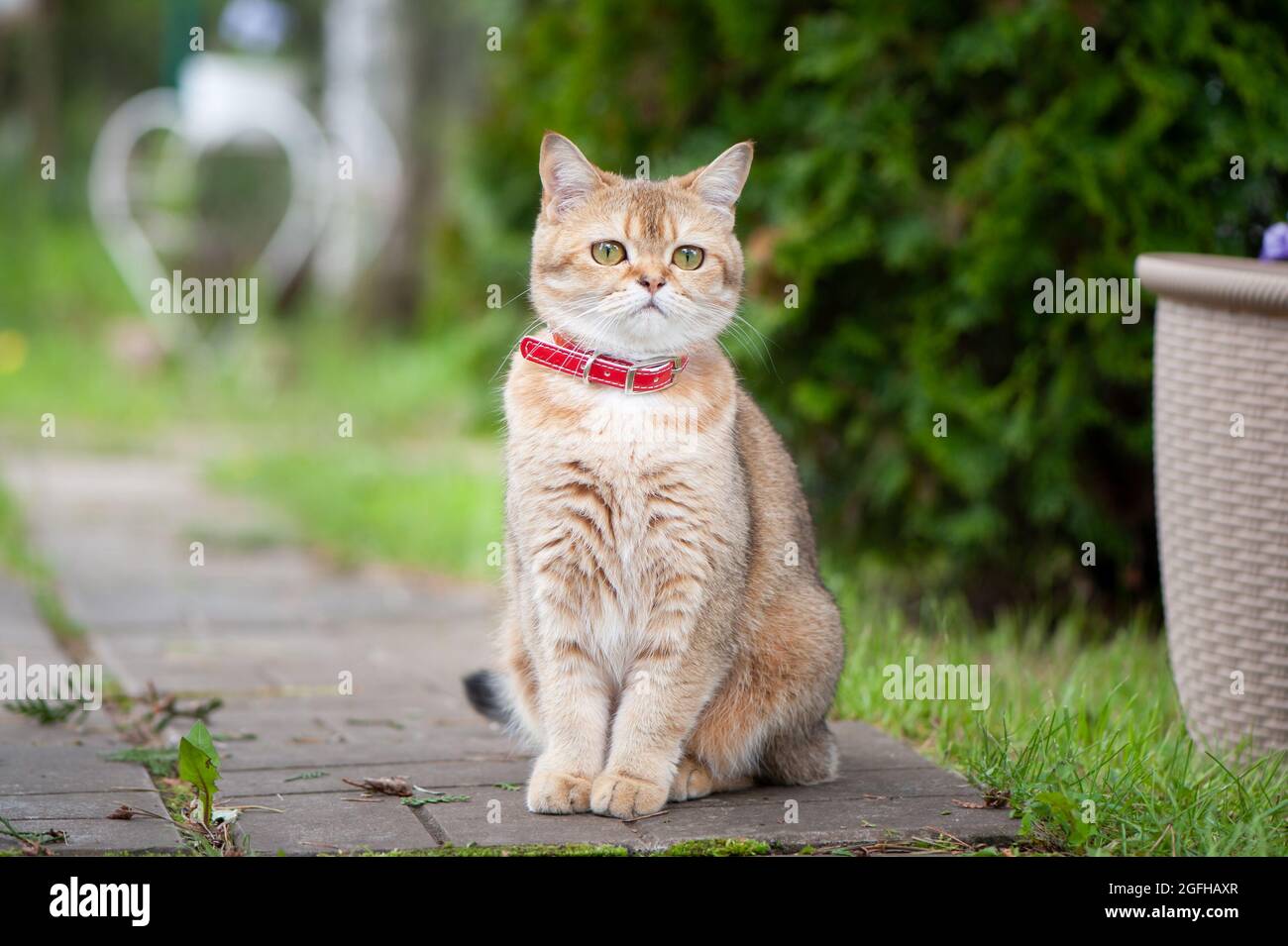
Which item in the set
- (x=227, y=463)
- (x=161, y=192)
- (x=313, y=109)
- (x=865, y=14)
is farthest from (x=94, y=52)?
(x=865, y=14)

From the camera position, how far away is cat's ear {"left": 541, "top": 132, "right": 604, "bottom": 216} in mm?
3072

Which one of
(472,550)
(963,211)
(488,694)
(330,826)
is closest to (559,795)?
(330,826)

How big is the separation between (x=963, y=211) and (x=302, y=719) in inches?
99.4

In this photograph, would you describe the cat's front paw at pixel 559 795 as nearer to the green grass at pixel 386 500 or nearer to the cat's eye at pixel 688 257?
the cat's eye at pixel 688 257

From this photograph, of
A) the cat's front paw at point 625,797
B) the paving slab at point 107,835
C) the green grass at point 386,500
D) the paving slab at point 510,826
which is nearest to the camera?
the paving slab at point 107,835

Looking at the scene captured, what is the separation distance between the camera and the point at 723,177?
313 cm

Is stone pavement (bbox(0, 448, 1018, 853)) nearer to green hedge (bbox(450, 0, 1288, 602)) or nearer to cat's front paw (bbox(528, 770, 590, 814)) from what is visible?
cat's front paw (bbox(528, 770, 590, 814))

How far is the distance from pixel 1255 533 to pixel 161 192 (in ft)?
32.3

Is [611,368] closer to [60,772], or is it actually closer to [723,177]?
[723,177]

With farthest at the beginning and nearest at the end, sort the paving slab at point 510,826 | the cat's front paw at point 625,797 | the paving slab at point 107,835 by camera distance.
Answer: the cat's front paw at point 625,797
the paving slab at point 510,826
the paving slab at point 107,835

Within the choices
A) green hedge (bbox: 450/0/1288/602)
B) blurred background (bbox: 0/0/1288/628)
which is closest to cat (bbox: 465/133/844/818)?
blurred background (bbox: 0/0/1288/628)

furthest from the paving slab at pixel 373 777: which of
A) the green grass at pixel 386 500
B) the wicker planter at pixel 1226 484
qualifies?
the green grass at pixel 386 500

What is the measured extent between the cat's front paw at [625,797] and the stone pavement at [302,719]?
0.03m

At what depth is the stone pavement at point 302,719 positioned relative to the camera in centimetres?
280
